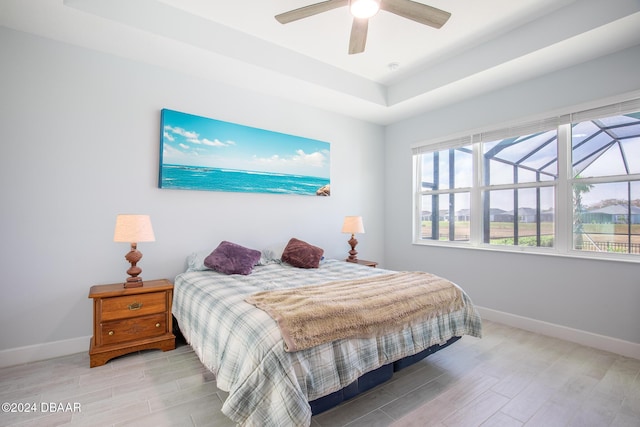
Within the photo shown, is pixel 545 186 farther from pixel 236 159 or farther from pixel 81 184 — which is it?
pixel 81 184

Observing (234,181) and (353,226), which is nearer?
(234,181)

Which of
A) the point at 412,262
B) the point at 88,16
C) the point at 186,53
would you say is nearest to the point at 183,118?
the point at 186,53

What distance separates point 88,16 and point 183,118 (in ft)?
3.32

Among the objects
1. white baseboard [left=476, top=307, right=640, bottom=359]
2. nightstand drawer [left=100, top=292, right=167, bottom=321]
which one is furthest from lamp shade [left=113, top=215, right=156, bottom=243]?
white baseboard [left=476, top=307, right=640, bottom=359]

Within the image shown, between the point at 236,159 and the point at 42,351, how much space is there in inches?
93.6

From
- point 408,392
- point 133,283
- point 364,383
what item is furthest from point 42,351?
point 408,392

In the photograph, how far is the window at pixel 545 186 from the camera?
2738mm

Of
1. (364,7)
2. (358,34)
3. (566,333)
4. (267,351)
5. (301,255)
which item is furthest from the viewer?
(301,255)

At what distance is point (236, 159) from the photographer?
3.39 metres

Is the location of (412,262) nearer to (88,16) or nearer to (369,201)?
(369,201)

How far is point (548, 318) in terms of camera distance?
3.06 meters

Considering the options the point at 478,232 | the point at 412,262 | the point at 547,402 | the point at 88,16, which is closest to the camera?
the point at 547,402

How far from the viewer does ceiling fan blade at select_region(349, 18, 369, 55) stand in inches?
84.6

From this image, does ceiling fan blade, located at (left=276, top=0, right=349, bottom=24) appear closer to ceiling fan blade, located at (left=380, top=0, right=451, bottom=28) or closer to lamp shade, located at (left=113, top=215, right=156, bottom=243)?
ceiling fan blade, located at (left=380, top=0, right=451, bottom=28)
